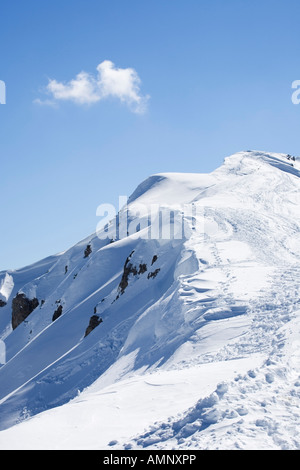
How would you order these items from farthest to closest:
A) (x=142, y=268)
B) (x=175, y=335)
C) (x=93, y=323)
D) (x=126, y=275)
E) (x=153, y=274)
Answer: (x=126, y=275) < (x=142, y=268) < (x=93, y=323) < (x=153, y=274) < (x=175, y=335)

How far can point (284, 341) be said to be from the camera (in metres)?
10.1

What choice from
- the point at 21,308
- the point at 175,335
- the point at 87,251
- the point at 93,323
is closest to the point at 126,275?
the point at 93,323

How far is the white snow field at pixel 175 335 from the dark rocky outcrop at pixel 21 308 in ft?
0.54

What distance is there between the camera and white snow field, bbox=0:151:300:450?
6.81 m

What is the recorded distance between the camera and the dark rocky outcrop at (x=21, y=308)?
4428cm

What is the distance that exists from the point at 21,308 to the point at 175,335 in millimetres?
34225

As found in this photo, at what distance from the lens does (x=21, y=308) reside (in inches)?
1780

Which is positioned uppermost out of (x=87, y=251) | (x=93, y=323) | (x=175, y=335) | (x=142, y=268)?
(x=87, y=251)

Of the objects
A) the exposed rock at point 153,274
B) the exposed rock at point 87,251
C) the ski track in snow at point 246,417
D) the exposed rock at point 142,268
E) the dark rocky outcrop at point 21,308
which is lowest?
the dark rocky outcrop at point 21,308

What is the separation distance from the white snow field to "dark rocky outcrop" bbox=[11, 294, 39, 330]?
166 mm

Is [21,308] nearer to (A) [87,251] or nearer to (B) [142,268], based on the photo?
(A) [87,251]

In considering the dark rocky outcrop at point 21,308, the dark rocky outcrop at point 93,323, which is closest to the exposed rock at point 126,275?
the dark rocky outcrop at point 93,323

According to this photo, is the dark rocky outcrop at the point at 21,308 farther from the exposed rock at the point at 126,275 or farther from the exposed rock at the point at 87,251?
the exposed rock at the point at 126,275
